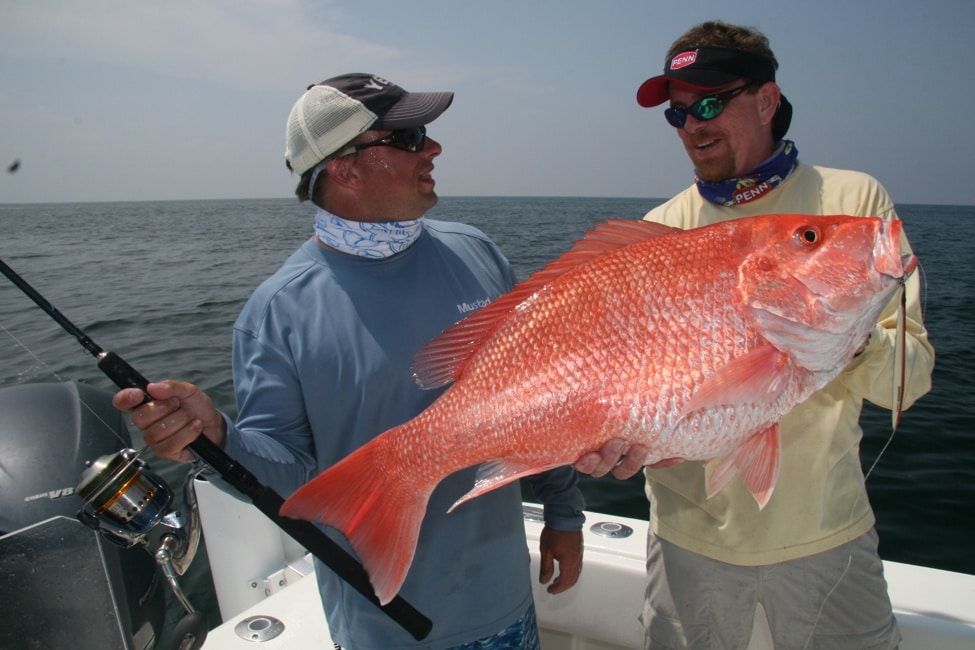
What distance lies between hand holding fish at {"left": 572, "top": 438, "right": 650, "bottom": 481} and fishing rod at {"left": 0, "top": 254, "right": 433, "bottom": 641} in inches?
26.4

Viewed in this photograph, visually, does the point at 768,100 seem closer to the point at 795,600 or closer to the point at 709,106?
the point at 709,106

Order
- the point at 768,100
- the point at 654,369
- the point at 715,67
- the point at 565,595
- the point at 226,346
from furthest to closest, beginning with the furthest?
the point at 226,346, the point at 565,595, the point at 768,100, the point at 715,67, the point at 654,369

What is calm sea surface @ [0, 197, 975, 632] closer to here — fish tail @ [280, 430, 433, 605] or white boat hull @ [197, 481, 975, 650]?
white boat hull @ [197, 481, 975, 650]

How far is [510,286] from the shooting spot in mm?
2340

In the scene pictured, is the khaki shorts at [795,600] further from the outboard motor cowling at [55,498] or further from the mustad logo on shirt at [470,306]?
the outboard motor cowling at [55,498]

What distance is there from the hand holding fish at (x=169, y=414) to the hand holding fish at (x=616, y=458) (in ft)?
3.36

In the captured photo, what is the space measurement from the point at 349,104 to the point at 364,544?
4.46 feet

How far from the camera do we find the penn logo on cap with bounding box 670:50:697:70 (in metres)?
2.27

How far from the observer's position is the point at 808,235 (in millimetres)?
1686

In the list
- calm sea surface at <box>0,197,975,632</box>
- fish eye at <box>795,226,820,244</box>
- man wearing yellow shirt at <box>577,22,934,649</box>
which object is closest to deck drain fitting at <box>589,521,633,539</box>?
man wearing yellow shirt at <box>577,22,934,649</box>

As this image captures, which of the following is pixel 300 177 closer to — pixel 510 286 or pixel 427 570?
pixel 510 286

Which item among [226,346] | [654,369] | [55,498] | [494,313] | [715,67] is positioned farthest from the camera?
[226,346]

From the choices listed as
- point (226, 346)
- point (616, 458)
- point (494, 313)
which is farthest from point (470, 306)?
point (226, 346)

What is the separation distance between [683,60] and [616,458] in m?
1.54
